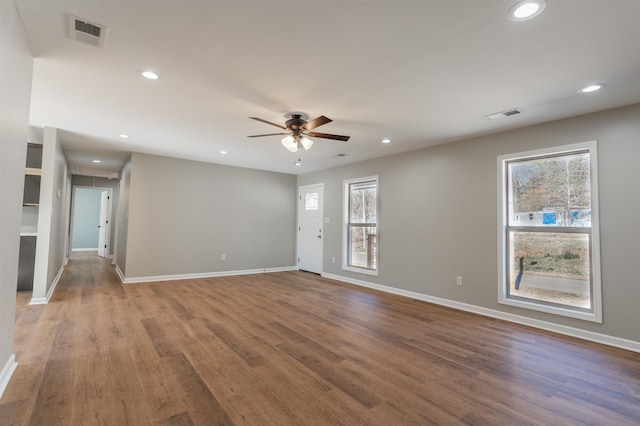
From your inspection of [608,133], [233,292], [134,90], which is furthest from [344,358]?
[608,133]

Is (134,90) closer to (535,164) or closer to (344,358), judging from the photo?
Result: (344,358)

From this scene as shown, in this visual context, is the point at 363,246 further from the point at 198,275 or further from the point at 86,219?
the point at 86,219

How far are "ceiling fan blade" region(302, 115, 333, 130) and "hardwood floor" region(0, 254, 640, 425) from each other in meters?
2.23

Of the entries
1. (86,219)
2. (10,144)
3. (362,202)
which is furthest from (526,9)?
(86,219)

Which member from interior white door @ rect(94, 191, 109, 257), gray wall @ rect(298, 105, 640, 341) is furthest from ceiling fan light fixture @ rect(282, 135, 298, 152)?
interior white door @ rect(94, 191, 109, 257)

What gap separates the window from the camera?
5.82 meters

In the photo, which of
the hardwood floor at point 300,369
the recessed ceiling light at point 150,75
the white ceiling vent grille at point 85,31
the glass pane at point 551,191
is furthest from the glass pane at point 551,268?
the white ceiling vent grille at point 85,31

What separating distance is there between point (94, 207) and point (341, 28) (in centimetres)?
1210

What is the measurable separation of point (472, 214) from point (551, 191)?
0.95 meters

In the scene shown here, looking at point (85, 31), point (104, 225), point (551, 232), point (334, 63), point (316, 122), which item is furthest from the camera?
point (104, 225)

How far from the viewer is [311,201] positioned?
290 inches

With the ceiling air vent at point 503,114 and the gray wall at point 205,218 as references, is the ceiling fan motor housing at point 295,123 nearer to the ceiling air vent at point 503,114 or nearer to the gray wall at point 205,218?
the ceiling air vent at point 503,114

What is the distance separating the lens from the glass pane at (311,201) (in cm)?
721

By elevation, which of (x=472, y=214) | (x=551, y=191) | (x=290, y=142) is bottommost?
(x=472, y=214)
